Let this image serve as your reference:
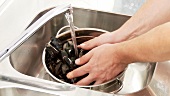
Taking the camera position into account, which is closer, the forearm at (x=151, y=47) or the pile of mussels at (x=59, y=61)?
the forearm at (x=151, y=47)

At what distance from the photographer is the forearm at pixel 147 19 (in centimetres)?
82

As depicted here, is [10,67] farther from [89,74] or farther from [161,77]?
[161,77]

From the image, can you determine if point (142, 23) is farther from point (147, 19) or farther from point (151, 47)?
point (151, 47)

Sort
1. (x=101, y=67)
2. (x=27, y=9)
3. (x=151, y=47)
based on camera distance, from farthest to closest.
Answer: (x=27, y=9) < (x=101, y=67) < (x=151, y=47)

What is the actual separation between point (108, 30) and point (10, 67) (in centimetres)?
36

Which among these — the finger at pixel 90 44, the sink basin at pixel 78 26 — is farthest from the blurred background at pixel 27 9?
the finger at pixel 90 44

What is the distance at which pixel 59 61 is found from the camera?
0.85 m

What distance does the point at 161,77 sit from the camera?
763 mm

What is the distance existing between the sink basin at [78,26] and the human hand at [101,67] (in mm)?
62

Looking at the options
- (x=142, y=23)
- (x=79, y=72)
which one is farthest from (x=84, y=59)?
(x=142, y=23)

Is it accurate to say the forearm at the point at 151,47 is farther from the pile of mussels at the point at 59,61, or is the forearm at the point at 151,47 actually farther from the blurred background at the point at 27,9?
the blurred background at the point at 27,9

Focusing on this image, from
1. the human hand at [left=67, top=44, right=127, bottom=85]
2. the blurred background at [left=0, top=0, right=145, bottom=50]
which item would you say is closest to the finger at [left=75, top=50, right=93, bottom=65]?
the human hand at [left=67, top=44, right=127, bottom=85]

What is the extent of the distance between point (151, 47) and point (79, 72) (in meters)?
0.21

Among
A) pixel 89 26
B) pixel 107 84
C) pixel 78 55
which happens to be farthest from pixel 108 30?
pixel 107 84
